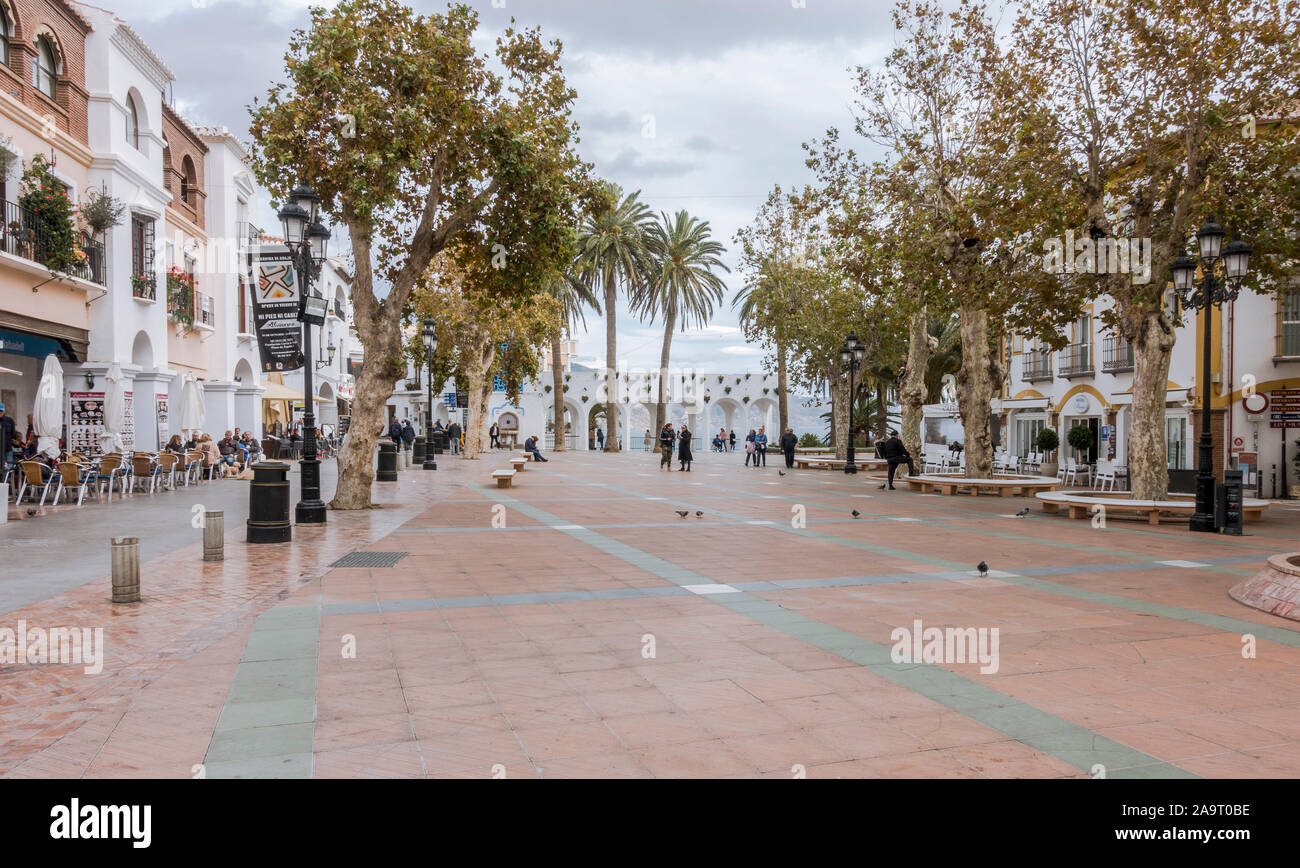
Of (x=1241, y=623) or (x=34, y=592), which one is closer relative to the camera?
(x=1241, y=623)

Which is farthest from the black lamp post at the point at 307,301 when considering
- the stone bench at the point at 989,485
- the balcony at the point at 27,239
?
the stone bench at the point at 989,485

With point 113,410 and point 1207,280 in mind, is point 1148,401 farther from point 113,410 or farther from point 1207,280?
point 113,410

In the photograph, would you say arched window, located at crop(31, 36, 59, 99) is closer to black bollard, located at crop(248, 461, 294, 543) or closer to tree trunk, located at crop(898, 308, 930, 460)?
Result: black bollard, located at crop(248, 461, 294, 543)

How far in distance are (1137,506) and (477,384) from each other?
26.8 metres

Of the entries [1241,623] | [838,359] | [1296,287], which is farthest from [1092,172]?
[838,359]

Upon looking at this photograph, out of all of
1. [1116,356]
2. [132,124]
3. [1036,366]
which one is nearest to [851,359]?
[1116,356]

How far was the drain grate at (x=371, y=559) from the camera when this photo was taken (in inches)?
367

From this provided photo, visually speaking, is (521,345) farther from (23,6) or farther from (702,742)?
(702,742)

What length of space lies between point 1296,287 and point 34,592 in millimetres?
23943

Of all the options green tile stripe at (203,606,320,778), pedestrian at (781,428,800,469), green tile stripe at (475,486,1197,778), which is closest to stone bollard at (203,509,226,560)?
green tile stripe at (203,606,320,778)

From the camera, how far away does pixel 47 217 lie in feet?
57.8

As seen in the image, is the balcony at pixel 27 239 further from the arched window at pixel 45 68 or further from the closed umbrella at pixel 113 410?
the arched window at pixel 45 68

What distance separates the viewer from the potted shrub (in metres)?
28.3

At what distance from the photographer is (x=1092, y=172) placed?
15234 millimetres
